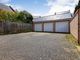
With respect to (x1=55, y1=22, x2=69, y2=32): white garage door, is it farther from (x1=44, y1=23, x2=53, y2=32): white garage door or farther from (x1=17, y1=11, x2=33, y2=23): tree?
(x1=17, y1=11, x2=33, y2=23): tree

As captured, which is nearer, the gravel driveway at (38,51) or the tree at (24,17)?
the gravel driveway at (38,51)

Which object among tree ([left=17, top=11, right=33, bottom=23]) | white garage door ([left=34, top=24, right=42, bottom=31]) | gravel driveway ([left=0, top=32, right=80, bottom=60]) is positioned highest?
tree ([left=17, top=11, right=33, bottom=23])

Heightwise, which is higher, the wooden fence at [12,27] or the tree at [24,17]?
the tree at [24,17]

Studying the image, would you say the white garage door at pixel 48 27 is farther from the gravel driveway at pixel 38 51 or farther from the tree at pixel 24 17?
the gravel driveway at pixel 38 51

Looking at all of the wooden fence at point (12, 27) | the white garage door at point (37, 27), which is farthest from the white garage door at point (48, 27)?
the wooden fence at point (12, 27)

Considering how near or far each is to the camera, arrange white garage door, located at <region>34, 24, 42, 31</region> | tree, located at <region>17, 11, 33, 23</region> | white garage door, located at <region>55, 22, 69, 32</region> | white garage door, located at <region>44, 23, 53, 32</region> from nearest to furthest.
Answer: white garage door, located at <region>55, 22, 69, 32</region> < white garage door, located at <region>44, 23, 53, 32</region> < tree, located at <region>17, 11, 33, 23</region> < white garage door, located at <region>34, 24, 42, 31</region>

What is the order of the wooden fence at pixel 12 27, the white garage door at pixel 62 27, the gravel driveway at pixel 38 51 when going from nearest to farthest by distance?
the gravel driveway at pixel 38 51 → the wooden fence at pixel 12 27 → the white garage door at pixel 62 27

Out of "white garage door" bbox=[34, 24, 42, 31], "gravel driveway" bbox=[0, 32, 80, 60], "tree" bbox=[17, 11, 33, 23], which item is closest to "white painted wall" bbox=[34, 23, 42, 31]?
"white garage door" bbox=[34, 24, 42, 31]

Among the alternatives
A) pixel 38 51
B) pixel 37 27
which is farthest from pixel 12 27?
pixel 38 51

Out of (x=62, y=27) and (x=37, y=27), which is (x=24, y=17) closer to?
(x=37, y=27)

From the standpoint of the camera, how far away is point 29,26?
29.8 meters

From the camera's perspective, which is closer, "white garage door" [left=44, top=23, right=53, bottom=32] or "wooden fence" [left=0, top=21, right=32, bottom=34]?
"wooden fence" [left=0, top=21, right=32, bottom=34]

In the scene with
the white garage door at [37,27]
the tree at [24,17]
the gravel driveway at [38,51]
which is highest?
the tree at [24,17]

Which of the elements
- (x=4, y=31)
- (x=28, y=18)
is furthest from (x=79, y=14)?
(x=28, y=18)
